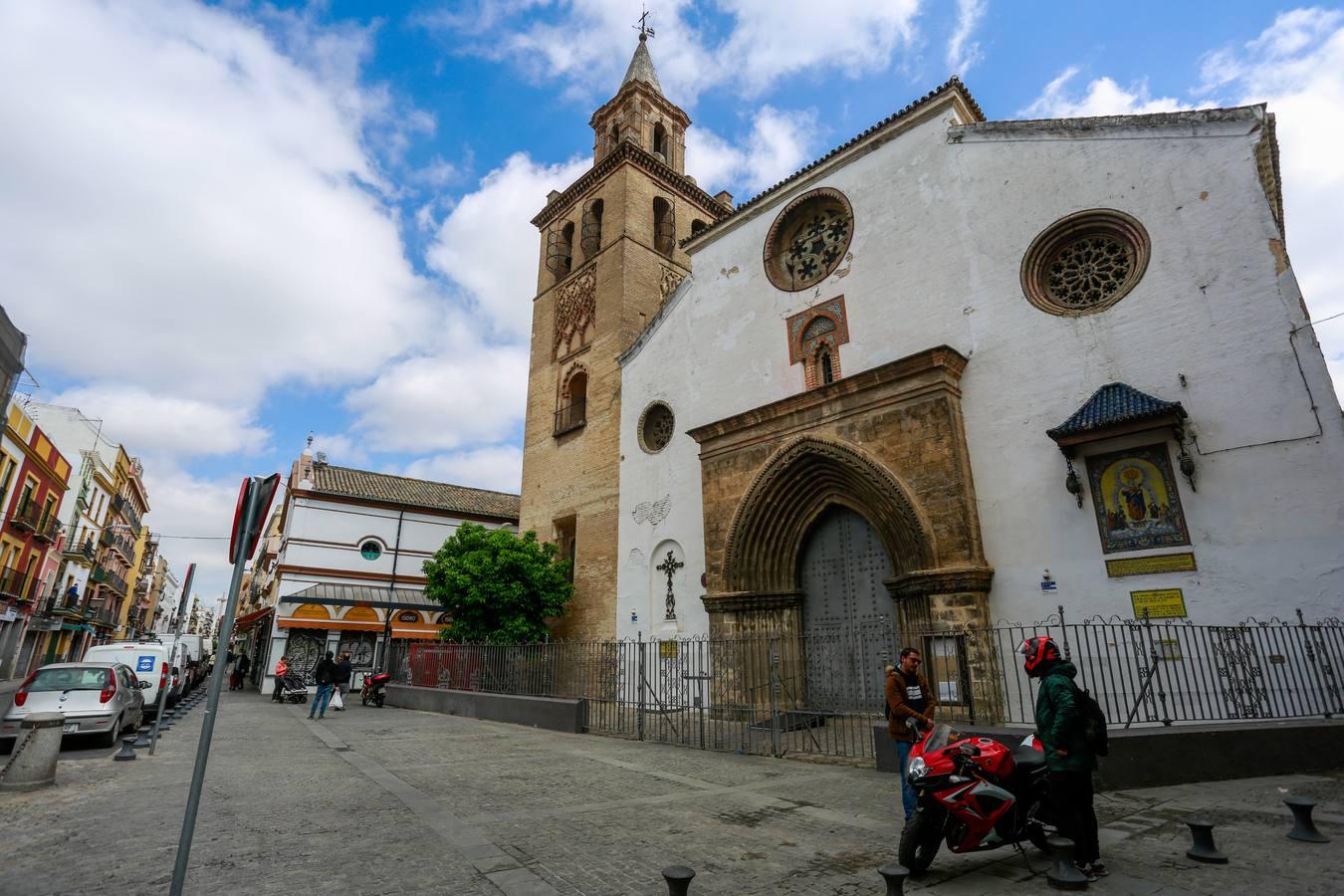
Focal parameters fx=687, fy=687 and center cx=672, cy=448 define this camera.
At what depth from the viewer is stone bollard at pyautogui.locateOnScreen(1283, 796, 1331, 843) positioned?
15.1 ft

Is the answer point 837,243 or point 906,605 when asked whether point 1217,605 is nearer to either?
point 906,605

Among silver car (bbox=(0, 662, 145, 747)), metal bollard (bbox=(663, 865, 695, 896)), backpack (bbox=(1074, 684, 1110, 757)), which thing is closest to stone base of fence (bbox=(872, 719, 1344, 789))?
backpack (bbox=(1074, 684, 1110, 757))

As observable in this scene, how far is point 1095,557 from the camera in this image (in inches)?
381

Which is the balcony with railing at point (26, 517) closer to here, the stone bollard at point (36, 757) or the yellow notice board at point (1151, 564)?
the stone bollard at point (36, 757)

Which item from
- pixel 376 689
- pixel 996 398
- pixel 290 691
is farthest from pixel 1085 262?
pixel 290 691

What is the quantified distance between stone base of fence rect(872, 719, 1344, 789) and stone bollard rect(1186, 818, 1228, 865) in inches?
83.2

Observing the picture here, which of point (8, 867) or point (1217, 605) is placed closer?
point (8, 867)

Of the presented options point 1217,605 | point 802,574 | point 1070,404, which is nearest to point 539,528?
point 802,574

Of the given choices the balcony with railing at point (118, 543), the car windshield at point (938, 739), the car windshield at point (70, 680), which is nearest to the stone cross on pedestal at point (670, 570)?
the car windshield at point (70, 680)

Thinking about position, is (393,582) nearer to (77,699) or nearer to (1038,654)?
(77,699)

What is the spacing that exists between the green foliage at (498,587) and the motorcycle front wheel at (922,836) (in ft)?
46.3

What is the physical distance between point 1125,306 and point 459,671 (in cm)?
1538

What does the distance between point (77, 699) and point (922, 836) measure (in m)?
11.5

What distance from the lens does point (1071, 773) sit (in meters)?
4.36
